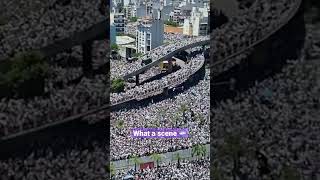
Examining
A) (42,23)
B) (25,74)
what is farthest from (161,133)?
(42,23)

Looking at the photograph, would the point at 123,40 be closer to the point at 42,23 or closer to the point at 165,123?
the point at 42,23

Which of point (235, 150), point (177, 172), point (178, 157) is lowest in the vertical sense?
point (177, 172)

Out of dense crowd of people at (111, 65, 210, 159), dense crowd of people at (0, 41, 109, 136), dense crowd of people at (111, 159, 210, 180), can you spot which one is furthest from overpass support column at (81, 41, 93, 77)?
dense crowd of people at (111, 159, 210, 180)

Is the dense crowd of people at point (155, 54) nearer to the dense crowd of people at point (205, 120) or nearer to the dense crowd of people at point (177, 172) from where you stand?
the dense crowd of people at point (205, 120)

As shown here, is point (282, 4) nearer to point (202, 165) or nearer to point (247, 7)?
point (247, 7)

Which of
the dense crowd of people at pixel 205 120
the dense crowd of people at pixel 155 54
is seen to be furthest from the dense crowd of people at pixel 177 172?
the dense crowd of people at pixel 155 54

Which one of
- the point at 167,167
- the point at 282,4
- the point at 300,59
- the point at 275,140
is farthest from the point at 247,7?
the point at 167,167
